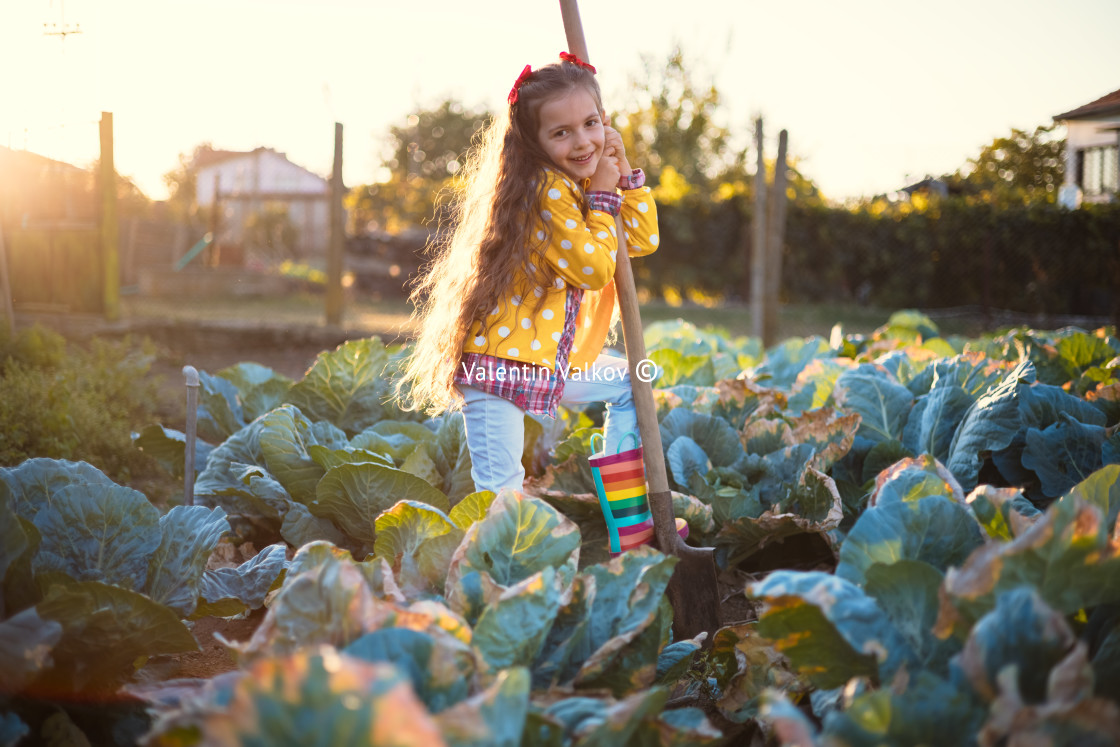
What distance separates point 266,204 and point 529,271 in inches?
965

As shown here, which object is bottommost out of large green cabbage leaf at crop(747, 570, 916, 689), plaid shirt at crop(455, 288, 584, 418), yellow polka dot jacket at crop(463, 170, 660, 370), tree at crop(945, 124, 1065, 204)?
large green cabbage leaf at crop(747, 570, 916, 689)

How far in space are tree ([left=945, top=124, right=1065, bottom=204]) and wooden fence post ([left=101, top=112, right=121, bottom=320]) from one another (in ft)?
26.8

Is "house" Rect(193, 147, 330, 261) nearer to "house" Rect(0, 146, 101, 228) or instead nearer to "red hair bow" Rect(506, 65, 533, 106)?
"house" Rect(0, 146, 101, 228)

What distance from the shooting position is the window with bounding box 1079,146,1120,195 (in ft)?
34.5

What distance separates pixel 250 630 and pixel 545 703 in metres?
1.09

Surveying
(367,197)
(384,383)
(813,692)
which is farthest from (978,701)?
(367,197)

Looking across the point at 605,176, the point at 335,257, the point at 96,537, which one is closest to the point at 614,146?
the point at 605,176

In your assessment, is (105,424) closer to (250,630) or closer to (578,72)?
(250,630)

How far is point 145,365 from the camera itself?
13.6 ft

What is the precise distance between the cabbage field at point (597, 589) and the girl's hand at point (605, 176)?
73 centimetres

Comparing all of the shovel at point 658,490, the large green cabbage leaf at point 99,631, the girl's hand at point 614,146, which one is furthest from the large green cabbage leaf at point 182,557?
the girl's hand at point 614,146

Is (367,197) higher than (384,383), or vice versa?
(367,197)

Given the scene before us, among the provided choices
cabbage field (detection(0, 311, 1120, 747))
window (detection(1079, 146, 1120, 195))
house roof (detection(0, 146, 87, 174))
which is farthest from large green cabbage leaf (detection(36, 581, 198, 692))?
window (detection(1079, 146, 1120, 195))

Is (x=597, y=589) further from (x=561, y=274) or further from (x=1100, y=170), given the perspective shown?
(x=1100, y=170)
